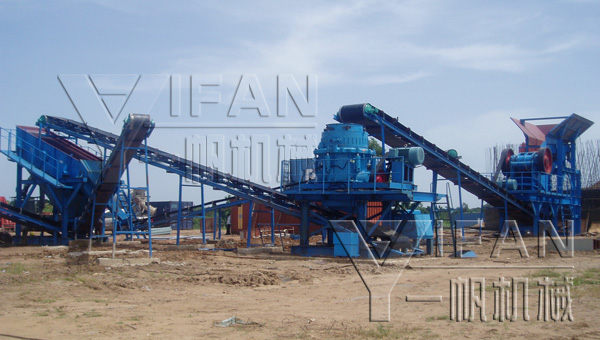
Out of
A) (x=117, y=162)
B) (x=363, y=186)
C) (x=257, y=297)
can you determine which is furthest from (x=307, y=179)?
(x=257, y=297)

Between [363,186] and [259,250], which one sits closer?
[363,186]

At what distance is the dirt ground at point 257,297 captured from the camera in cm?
827

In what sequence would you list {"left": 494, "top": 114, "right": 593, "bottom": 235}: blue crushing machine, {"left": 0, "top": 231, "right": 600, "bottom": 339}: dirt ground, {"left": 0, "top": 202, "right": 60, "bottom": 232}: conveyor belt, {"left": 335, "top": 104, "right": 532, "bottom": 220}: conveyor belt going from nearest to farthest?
{"left": 0, "top": 231, "right": 600, "bottom": 339}: dirt ground
{"left": 335, "top": 104, "right": 532, "bottom": 220}: conveyor belt
{"left": 0, "top": 202, "right": 60, "bottom": 232}: conveyor belt
{"left": 494, "top": 114, "right": 593, "bottom": 235}: blue crushing machine

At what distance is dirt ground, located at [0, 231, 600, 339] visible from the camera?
827 cm

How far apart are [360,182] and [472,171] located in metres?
7.26

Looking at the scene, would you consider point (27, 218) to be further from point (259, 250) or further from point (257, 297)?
point (257, 297)

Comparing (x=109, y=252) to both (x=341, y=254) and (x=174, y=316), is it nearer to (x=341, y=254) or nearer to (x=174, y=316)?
(x=341, y=254)

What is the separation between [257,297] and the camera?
11.5 metres

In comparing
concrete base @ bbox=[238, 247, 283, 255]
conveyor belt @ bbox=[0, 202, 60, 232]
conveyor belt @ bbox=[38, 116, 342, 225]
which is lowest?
concrete base @ bbox=[238, 247, 283, 255]

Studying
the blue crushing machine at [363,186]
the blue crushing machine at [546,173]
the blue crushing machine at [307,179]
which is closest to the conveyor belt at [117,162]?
the blue crushing machine at [307,179]

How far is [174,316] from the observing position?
9.38m

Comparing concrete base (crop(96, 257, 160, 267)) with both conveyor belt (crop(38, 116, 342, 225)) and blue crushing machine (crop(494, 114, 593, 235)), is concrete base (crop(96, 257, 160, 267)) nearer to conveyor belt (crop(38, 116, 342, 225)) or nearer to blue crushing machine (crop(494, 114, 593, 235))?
conveyor belt (crop(38, 116, 342, 225))

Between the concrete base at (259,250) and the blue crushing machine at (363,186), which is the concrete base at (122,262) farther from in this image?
the blue crushing machine at (363,186)

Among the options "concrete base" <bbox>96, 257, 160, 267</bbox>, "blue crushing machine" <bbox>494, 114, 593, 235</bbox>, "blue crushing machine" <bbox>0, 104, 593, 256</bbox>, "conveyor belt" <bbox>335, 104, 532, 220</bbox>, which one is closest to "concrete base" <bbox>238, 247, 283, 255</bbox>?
"blue crushing machine" <bbox>0, 104, 593, 256</bbox>
